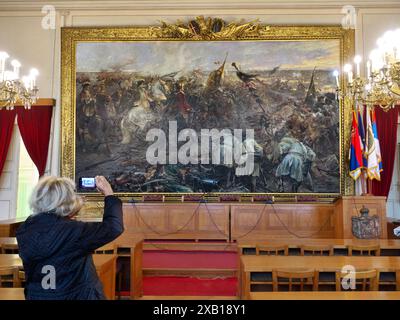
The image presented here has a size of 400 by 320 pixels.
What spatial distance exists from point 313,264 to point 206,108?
7.17 meters

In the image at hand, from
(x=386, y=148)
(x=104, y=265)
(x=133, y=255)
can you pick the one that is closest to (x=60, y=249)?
(x=104, y=265)

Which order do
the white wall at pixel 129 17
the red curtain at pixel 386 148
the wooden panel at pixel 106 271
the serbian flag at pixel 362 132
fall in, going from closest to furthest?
the wooden panel at pixel 106 271
the serbian flag at pixel 362 132
the red curtain at pixel 386 148
the white wall at pixel 129 17

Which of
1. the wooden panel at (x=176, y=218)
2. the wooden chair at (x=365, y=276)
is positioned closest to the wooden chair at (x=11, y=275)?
the wooden chair at (x=365, y=276)

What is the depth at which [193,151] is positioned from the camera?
10562 millimetres

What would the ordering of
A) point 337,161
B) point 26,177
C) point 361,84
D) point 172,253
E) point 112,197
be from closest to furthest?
point 112,197
point 361,84
point 172,253
point 337,161
point 26,177

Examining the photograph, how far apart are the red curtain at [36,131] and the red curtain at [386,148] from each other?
8702 mm

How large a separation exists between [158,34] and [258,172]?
464 cm

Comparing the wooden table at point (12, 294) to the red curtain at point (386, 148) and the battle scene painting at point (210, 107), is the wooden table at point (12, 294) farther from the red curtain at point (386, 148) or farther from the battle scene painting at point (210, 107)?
the red curtain at point (386, 148)

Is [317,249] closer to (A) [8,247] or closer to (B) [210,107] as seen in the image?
(A) [8,247]

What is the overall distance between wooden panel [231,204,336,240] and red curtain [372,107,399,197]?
1.63 m

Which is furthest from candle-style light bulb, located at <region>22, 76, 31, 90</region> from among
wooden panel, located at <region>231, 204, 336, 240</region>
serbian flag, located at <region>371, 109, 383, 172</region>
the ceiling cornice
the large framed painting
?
serbian flag, located at <region>371, 109, 383, 172</region>

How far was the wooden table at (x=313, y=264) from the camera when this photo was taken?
3.81m
